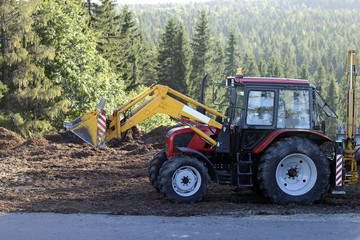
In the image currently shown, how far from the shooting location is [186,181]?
9398 mm

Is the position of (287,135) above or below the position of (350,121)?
below

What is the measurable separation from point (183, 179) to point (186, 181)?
0.07m

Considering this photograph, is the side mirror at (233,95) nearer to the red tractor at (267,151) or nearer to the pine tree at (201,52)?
the red tractor at (267,151)

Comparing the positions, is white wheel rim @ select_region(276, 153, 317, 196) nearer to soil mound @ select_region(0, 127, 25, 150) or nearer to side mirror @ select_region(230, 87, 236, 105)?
side mirror @ select_region(230, 87, 236, 105)

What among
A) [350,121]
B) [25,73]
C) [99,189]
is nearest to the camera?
[350,121]

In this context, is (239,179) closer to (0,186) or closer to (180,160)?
(180,160)

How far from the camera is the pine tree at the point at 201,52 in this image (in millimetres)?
58031

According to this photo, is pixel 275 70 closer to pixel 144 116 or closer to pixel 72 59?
pixel 72 59

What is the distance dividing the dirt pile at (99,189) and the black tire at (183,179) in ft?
0.67

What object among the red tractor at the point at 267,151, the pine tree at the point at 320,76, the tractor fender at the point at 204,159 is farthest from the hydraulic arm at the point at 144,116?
the pine tree at the point at 320,76

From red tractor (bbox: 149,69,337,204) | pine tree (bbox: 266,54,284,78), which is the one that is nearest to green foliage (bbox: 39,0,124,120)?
red tractor (bbox: 149,69,337,204)

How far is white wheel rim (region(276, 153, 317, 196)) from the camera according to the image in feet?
31.4

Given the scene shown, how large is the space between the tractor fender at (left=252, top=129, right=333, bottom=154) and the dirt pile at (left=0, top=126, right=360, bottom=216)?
1191 millimetres


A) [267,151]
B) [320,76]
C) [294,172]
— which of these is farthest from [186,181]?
[320,76]
